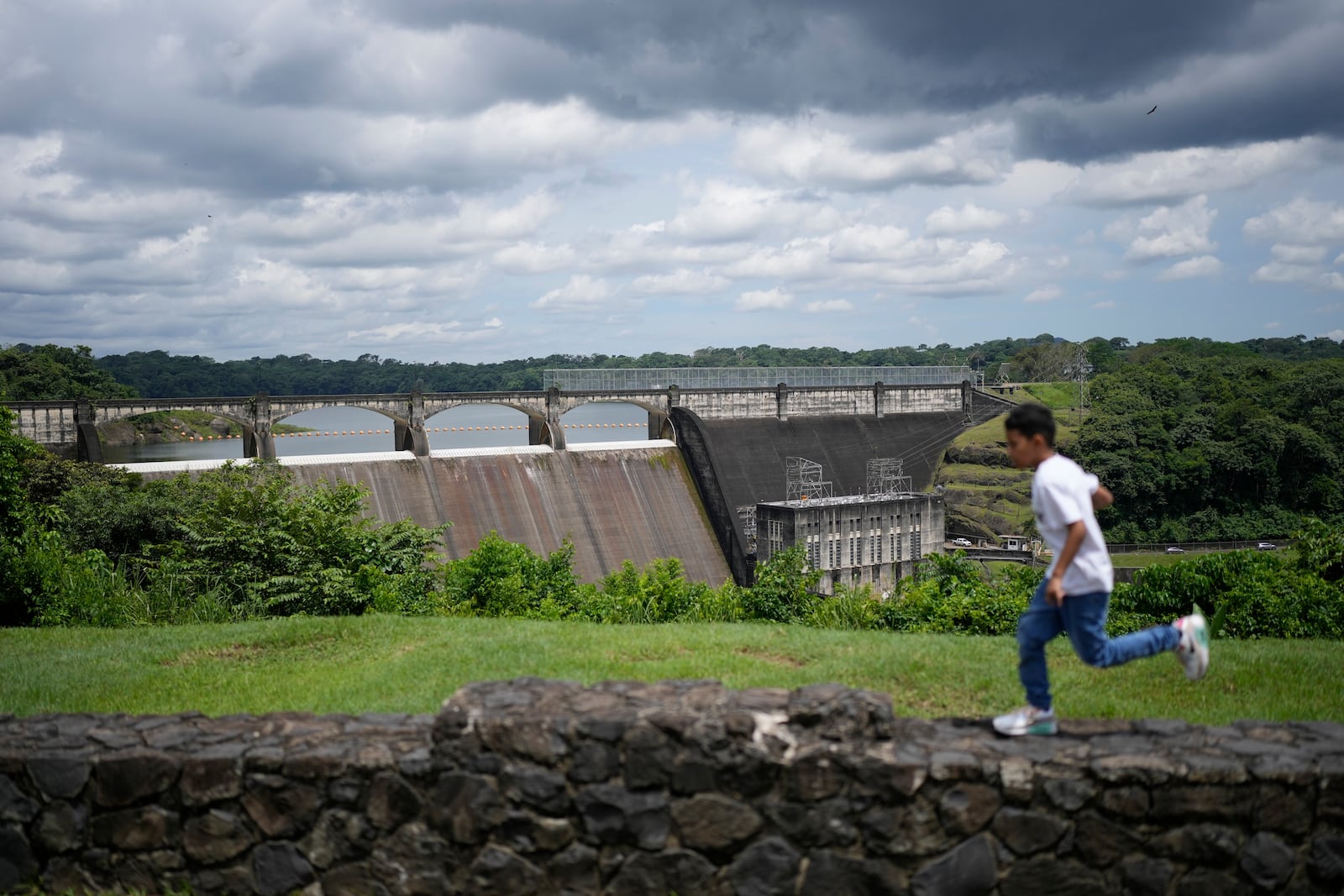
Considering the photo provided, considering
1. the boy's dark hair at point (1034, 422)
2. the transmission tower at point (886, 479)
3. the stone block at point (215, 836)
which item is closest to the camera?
the stone block at point (215, 836)

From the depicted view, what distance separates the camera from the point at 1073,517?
4.93 metres

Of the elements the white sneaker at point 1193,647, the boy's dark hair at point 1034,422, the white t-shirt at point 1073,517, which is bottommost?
the white sneaker at point 1193,647

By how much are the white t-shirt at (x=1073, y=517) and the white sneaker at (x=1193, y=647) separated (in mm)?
477

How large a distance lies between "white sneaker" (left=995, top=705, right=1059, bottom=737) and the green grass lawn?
2.35m

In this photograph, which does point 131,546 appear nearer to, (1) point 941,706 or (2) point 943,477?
(1) point 941,706

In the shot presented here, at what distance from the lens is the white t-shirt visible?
4.97 metres

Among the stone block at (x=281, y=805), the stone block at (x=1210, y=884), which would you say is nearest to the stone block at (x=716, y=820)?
the stone block at (x=281, y=805)

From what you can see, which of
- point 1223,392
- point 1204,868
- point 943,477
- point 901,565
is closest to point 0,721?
point 1204,868

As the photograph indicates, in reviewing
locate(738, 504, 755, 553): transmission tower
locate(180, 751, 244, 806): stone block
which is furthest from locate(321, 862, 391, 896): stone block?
locate(738, 504, 755, 553): transmission tower

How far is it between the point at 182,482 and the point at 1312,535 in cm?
2304

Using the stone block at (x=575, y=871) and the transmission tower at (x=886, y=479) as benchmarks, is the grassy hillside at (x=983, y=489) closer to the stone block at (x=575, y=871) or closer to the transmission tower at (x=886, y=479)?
the transmission tower at (x=886, y=479)

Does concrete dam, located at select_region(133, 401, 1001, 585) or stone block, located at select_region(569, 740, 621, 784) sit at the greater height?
stone block, located at select_region(569, 740, 621, 784)

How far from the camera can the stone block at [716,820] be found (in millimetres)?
4801

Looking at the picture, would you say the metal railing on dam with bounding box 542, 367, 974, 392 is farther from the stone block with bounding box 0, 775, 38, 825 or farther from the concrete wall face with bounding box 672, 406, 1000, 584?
the stone block with bounding box 0, 775, 38, 825
